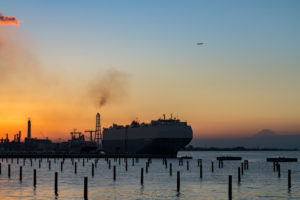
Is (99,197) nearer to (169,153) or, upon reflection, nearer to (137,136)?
(169,153)

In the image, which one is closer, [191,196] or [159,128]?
[191,196]

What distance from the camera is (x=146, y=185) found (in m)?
62.8

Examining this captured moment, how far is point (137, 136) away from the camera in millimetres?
197625

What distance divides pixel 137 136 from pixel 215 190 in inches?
5572

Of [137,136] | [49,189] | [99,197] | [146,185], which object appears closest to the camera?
[99,197]

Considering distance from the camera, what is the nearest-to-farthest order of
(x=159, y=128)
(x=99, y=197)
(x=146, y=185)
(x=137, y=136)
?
(x=99, y=197) → (x=146, y=185) → (x=159, y=128) → (x=137, y=136)

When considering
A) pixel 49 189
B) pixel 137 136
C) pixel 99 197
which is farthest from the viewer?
pixel 137 136

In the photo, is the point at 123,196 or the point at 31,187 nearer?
the point at 123,196

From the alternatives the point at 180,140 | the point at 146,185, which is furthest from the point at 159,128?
the point at 146,185

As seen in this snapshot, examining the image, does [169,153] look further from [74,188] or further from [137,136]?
[74,188]

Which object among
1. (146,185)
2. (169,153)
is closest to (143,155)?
(169,153)

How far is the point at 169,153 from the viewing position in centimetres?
18375

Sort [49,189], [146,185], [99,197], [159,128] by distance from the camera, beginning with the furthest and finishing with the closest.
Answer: [159,128] < [146,185] < [49,189] < [99,197]

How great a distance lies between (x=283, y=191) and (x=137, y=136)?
14197 centimetres
